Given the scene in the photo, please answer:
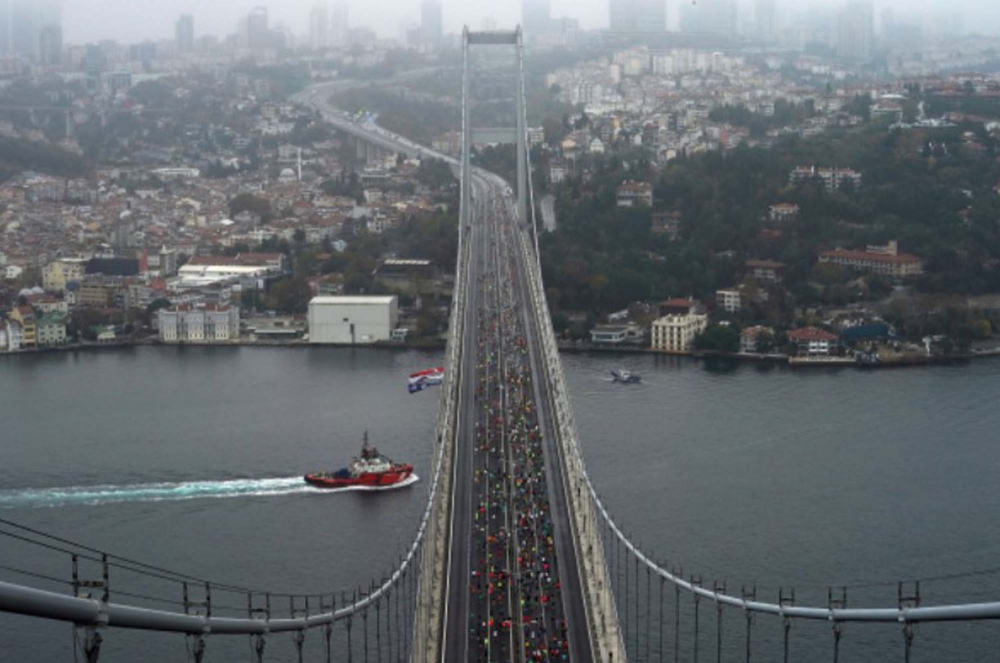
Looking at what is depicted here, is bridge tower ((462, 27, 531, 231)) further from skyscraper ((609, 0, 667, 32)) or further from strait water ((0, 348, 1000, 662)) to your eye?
skyscraper ((609, 0, 667, 32))

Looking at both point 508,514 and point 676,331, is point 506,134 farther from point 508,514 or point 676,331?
point 508,514

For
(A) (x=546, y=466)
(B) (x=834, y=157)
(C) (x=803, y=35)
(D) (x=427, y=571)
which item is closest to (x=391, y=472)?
(A) (x=546, y=466)

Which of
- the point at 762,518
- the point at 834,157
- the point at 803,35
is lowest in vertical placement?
the point at 762,518

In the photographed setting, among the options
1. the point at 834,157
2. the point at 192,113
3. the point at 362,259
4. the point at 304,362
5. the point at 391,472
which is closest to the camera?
the point at 391,472

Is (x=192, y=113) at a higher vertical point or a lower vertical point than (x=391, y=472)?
higher

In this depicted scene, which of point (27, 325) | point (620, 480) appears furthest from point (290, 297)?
point (620, 480)

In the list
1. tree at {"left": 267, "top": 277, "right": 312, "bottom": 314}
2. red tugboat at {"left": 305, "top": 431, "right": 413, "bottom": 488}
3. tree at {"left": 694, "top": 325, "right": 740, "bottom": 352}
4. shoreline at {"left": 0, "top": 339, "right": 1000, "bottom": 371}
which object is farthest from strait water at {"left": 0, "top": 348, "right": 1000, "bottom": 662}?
tree at {"left": 267, "top": 277, "right": 312, "bottom": 314}

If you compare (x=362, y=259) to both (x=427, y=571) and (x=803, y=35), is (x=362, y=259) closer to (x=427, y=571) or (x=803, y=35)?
(x=427, y=571)
